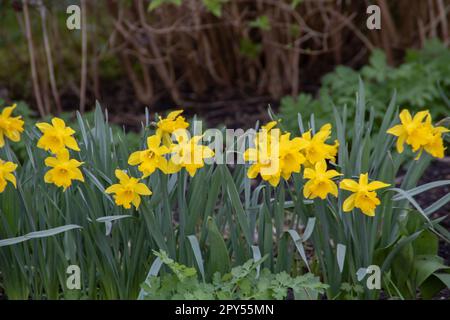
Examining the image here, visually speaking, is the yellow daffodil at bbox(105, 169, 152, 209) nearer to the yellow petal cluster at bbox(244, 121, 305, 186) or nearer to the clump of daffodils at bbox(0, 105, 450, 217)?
the clump of daffodils at bbox(0, 105, 450, 217)

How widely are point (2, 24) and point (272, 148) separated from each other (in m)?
3.48

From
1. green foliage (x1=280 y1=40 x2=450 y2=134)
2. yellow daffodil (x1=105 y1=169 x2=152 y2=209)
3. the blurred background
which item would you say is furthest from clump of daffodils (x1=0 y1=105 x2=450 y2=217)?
the blurred background

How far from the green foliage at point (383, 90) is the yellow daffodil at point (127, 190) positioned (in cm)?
170

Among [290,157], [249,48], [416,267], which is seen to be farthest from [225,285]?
[249,48]

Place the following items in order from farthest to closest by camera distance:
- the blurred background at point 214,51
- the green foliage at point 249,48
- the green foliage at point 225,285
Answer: the green foliage at point 249,48, the blurred background at point 214,51, the green foliage at point 225,285

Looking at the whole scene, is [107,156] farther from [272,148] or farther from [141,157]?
[272,148]

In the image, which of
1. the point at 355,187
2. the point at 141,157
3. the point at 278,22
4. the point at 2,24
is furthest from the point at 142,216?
the point at 2,24

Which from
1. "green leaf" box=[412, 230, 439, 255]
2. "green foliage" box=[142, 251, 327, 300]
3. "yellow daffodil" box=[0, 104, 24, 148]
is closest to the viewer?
"green foliage" box=[142, 251, 327, 300]

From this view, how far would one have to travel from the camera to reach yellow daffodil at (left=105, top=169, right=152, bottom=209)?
2098 mm

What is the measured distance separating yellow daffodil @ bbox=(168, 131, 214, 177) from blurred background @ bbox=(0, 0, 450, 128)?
7.46 ft

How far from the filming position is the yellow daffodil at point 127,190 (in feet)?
6.88

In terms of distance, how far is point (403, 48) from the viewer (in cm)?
Answer: 506

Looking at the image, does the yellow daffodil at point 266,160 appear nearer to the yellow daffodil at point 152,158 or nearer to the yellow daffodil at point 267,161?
the yellow daffodil at point 267,161

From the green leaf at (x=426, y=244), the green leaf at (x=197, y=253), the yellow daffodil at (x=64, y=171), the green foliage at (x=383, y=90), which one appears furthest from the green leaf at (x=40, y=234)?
the green foliage at (x=383, y=90)
